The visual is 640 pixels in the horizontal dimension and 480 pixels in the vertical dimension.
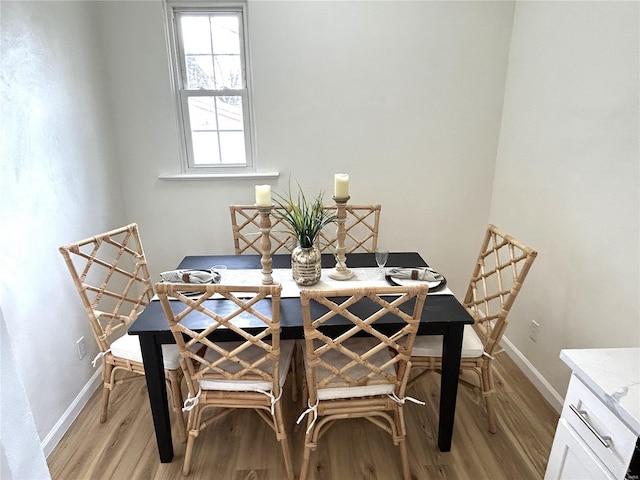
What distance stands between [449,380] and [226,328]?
3.20 feet

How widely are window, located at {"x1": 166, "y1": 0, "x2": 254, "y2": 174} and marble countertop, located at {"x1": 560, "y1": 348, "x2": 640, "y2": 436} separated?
2154mm

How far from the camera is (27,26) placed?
174 centimetres

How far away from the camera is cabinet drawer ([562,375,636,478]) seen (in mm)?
991

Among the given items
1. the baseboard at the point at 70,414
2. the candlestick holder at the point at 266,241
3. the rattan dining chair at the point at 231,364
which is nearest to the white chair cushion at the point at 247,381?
the rattan dining chair at the point at 231,364

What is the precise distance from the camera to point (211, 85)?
253 centimetres

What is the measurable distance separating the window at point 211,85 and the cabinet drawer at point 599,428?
7.18ft

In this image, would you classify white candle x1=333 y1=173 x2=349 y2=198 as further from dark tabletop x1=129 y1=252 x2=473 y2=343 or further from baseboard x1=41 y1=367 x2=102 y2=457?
baseboard x1=41 y1=367 x2=102 y2=457

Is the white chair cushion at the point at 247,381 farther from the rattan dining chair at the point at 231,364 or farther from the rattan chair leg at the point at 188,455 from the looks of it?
the rattan chair leg at the point at 188,455

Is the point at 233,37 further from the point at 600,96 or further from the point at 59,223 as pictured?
the point at 600,96

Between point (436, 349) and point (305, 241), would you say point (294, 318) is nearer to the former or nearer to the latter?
point (305, 241)

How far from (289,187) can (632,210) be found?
187 centimetres

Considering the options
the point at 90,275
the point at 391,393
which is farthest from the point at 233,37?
the point at 391,393

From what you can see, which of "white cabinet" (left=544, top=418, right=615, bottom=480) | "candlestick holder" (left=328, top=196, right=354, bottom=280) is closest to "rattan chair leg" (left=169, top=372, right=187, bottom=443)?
"candlestick holder" (left=328, top=196, right=354, bottom=280)

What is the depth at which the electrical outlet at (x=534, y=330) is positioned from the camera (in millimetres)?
2227
